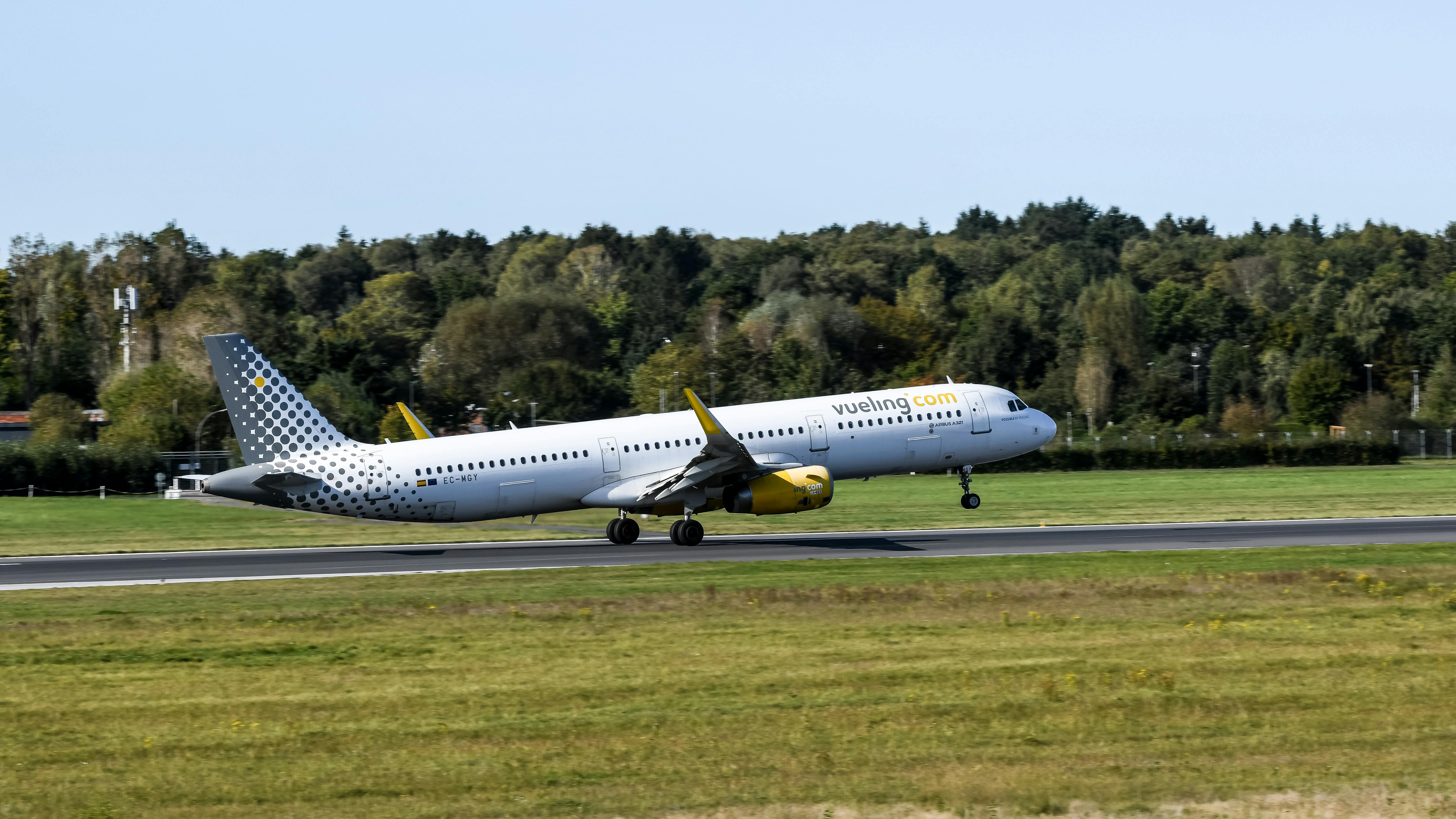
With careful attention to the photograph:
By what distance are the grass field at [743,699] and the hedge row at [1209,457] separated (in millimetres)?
53585

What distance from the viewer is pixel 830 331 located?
148500 mm

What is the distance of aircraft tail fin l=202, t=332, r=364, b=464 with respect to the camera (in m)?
39.7

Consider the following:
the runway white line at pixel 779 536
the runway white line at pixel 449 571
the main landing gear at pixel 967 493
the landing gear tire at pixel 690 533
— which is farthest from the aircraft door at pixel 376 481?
the main landing gear at pixel 967 493

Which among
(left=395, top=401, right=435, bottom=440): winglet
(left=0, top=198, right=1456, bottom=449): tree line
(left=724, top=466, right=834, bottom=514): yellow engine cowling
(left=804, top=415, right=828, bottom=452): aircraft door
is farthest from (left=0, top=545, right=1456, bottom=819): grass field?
(left=0, top=198, right=1456, bottom=449): tree line

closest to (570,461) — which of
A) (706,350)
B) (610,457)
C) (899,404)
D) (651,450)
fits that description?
(610,457)

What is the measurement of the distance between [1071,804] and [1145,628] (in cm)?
1116

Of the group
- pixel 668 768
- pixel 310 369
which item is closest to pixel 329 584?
pixel 668 768

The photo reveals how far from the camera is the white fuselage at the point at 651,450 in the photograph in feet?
134

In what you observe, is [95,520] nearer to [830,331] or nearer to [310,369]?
[310,369]

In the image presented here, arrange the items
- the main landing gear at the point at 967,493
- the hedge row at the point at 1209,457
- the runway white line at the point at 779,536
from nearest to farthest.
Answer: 1. the runway white line at the point at 779,536
2. the main landing gear at the point at 967,493
3. the hedge row at the point at 1209,457

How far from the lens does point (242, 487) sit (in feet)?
129

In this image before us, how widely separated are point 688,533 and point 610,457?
320 centimetres

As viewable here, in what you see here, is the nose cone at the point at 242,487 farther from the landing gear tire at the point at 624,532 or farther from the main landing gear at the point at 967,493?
the main landing gear at the point at 967,493

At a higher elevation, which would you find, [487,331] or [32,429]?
[487,331]
